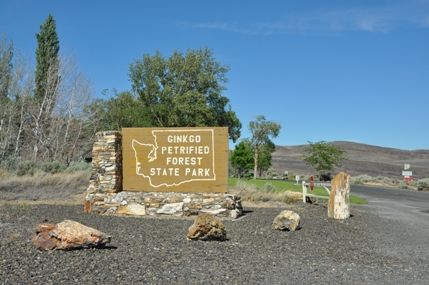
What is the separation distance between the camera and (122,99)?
4900 cm

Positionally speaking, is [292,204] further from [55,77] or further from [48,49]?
[48,49]

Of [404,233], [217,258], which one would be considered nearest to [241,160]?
[404,233]

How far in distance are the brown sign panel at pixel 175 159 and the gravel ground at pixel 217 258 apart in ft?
8.79

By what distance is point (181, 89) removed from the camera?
160 feet

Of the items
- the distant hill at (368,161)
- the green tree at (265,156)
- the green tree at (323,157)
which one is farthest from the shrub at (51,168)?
the distant hill at (368,161)

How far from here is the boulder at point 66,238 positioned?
25.1 ft

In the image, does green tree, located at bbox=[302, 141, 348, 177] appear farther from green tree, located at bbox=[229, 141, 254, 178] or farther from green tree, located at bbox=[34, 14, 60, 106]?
green tree, located at bbox=[34, 14, 60, 106]

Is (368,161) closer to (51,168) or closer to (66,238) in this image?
(51,168)

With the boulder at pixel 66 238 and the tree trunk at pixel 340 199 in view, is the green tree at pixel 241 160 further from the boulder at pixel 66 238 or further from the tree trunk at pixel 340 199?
the boulder at pixel 66 238

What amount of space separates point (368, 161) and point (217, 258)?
91.7 meters

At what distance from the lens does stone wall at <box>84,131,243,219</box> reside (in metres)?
13.7

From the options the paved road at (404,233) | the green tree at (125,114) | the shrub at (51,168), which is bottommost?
the paved road at (404,233)

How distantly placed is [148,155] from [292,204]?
6943 mm

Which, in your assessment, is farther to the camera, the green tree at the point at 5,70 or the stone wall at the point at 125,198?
the green tree at the point at 5,70
